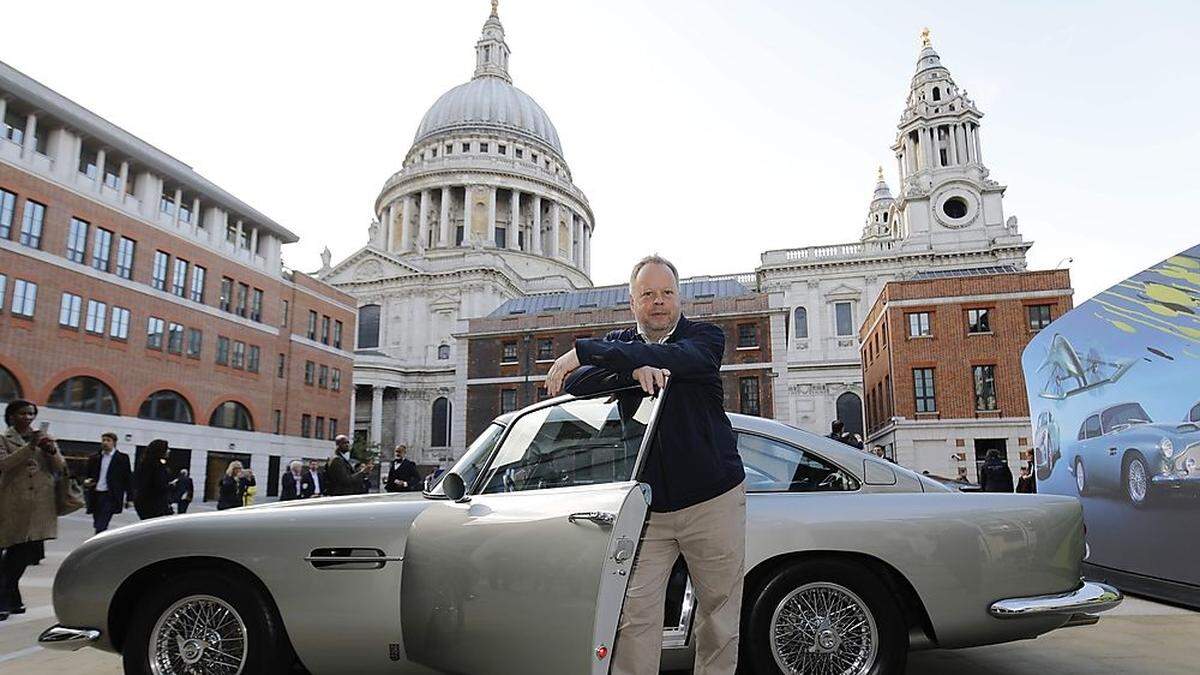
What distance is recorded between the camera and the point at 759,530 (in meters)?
3.95

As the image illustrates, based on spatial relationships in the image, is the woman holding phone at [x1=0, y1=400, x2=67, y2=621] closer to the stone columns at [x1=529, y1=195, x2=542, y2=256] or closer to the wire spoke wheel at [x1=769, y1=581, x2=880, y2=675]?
the wire spoke wheel at [x1=769, y1=581, x2=880, y2=675]

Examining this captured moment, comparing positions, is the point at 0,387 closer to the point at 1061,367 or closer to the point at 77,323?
the point at 77,323

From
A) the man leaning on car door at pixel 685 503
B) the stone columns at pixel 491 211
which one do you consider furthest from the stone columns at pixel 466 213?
the man leaning on car door at pixel 685 503

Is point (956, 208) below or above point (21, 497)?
above

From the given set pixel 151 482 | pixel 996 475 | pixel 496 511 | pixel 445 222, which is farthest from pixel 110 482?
pixel 445 222

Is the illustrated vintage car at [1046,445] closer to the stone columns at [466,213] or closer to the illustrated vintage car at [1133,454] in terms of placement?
the illustrated vintage car at [1133,454]

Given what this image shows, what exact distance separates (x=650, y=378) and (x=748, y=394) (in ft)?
121

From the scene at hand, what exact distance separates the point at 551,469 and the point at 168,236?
36.3 m

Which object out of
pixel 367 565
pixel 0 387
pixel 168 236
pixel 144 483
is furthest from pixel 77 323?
pixel 367 565

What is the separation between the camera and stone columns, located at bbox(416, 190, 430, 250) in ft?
253

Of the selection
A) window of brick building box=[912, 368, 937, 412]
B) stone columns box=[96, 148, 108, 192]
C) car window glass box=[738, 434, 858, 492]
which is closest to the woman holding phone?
car window glass box=[738, 434, 858, 492]

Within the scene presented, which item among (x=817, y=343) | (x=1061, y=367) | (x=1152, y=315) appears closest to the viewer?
(x=1152, y=315)

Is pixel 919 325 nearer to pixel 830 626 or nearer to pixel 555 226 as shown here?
pixel 830 626

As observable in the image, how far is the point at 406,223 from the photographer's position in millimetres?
79125
